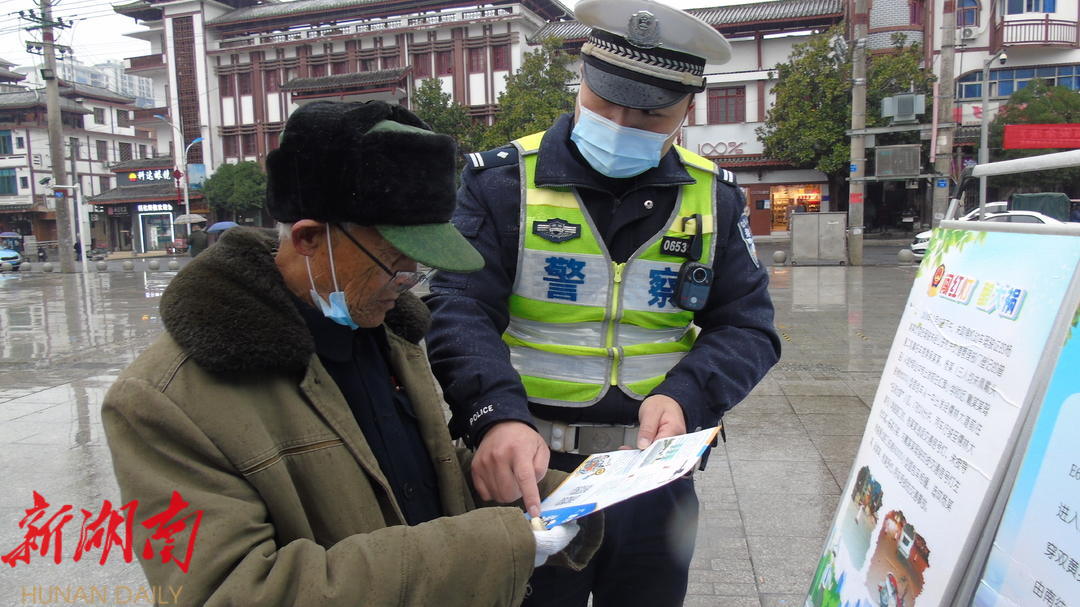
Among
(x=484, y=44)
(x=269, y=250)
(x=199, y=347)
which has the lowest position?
(x=199, y=347)

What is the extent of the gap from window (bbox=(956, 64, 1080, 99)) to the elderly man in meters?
31.1

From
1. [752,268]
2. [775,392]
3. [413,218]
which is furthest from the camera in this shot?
[775,392]

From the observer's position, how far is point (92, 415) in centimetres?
559

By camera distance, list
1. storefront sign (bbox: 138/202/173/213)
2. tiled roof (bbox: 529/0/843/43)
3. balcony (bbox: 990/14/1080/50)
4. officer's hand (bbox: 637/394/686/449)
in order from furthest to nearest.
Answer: storefront sign (bbox: 138/202/173/213)
tiled roof (bbox: 529/0/843/43)
balcony (bbox: 990/14/1080/50)
officer's hand (bbox: 637/394/686/449)

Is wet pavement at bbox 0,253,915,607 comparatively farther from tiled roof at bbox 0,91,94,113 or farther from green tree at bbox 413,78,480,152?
tiled roof at bbox 0,91,94,113

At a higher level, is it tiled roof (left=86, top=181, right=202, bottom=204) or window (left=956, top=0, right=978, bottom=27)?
window (left=956, top=0, right=978, bottom=27)

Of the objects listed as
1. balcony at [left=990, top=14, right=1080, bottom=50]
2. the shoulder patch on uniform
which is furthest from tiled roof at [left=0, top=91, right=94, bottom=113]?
the shoulder patch on uniform

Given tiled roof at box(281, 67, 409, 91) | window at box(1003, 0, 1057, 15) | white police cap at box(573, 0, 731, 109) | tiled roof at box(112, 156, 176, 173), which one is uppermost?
window at box(1003, 0, 1057, 15)

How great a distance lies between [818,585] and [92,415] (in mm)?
5483

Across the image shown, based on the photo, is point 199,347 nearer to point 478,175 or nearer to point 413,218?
point 413,218

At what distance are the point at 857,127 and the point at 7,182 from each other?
44.8 meters

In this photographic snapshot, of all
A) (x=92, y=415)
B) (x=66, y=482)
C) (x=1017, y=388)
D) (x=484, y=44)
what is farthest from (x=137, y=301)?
(x=484, y=44)

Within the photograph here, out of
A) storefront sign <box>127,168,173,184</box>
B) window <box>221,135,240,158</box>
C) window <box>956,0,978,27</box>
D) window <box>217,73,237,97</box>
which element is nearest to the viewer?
window <box>956,0,978,27</box>

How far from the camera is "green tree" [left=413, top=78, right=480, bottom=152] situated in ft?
91.0
